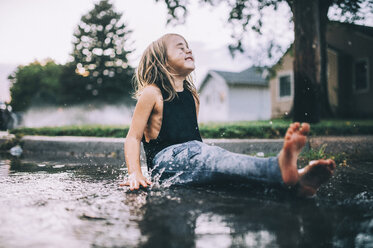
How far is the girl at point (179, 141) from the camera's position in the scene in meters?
1.61

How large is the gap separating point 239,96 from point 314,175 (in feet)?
80.8

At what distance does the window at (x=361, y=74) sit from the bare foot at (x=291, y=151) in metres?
15.6

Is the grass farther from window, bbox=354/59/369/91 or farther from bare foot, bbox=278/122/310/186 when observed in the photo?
window, bbox=354/59/369/91

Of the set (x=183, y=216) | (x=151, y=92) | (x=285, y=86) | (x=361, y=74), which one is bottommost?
(x=183, y=216)

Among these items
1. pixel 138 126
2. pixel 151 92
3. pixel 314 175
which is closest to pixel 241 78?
pixel 151 92

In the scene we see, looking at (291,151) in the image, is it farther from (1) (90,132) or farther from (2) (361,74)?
(2) (361,74)

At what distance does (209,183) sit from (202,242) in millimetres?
808

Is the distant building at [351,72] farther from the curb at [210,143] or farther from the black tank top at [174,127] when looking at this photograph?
the black tank top at [174,127]

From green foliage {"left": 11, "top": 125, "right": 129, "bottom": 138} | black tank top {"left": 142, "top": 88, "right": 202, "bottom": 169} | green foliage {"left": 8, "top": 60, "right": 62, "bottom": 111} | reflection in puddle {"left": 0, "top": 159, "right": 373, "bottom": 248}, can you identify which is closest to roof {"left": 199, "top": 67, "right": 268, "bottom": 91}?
green foliage {"left": 11, "top": 125, "right": 129, "bottom": 138}

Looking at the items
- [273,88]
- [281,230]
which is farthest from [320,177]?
[273,88]

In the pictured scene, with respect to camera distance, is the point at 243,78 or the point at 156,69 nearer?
the point at 156,69

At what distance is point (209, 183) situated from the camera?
1.91 meters

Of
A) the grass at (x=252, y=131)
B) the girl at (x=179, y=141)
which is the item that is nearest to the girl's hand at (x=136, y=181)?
the girl at (x=179, y=141)

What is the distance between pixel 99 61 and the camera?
114ft
